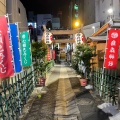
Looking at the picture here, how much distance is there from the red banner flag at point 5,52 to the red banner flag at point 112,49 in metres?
4.81

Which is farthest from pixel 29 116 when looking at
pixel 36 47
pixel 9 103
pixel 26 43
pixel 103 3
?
pixel 103 3

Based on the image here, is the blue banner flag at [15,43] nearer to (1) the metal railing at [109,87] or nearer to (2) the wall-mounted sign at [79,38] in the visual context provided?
(1) the metal railing at [109,87]

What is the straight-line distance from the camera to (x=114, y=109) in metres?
7.45

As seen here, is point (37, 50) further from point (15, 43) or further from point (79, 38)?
point (15, 43)

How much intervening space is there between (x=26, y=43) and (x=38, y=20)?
39767 millimetres

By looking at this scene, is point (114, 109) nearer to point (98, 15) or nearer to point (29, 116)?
point (29, 116)

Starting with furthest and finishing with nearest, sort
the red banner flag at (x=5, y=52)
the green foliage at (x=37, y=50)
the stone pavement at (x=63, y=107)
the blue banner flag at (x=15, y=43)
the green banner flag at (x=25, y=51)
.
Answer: the green foliage at (x=37, y=50)
the green banner flag at (x=25, y=51)
the stone pavement at (x=63, y=107)
the blue banner flag at (x=15, y=43)
the red banner flag at (x=5, y=52)

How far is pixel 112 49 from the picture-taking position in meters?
8.48

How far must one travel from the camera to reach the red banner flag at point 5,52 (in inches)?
216

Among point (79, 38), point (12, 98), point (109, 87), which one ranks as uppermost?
point (79, 38)

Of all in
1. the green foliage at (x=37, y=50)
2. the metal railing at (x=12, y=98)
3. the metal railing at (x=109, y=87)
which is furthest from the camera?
the green foliage at (x=37, y=50)

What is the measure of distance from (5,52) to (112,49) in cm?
509

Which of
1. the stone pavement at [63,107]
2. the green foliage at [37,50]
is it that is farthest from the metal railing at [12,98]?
the green foliage at [37,50]

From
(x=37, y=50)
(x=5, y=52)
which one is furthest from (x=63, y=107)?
(x=37, y=50)
